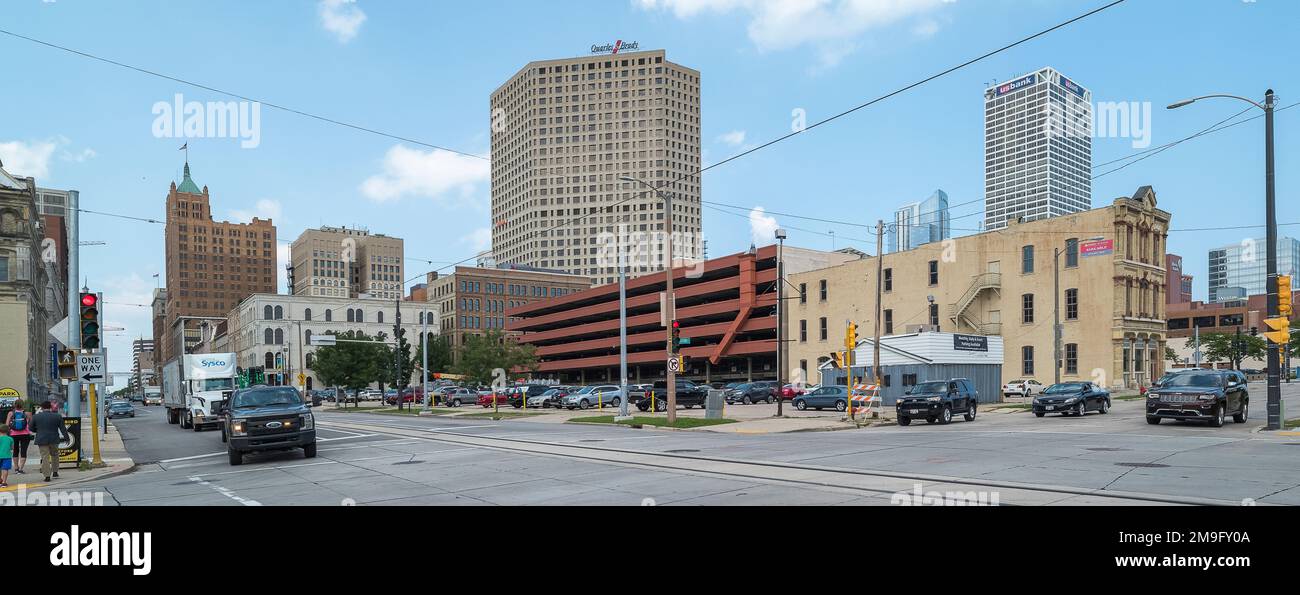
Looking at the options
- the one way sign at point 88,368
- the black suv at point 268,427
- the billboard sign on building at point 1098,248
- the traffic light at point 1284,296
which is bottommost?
the black suv at point 268,427

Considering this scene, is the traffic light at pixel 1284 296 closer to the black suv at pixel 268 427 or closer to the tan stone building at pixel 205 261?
the black suv at pixel 268 427

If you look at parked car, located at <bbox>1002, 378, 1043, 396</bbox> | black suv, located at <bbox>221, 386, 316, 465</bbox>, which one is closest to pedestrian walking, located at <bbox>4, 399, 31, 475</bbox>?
black suv, located at <bbox>221, 386, 316, 465</bbox>

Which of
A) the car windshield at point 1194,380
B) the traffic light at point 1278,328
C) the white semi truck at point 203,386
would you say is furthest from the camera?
the white semi truck at point 203,386

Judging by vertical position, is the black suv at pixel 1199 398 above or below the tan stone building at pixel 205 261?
below

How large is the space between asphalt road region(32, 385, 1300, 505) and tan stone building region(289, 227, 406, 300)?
6393 inches

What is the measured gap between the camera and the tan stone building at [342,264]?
180 meters

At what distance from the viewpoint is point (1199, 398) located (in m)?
23.2

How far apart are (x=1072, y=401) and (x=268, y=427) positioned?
29.2 metres

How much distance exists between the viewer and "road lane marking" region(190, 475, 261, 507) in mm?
11339

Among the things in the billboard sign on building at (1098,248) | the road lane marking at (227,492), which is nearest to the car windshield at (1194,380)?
the road lane marking at (227,492)

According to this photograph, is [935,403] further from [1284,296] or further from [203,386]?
[203,386]

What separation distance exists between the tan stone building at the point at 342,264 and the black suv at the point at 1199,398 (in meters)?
165

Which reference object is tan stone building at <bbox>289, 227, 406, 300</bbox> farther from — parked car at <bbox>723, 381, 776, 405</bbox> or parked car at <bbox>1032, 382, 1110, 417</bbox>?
parked car at <bbox>1032, 382, 1110, 417</bbox>
